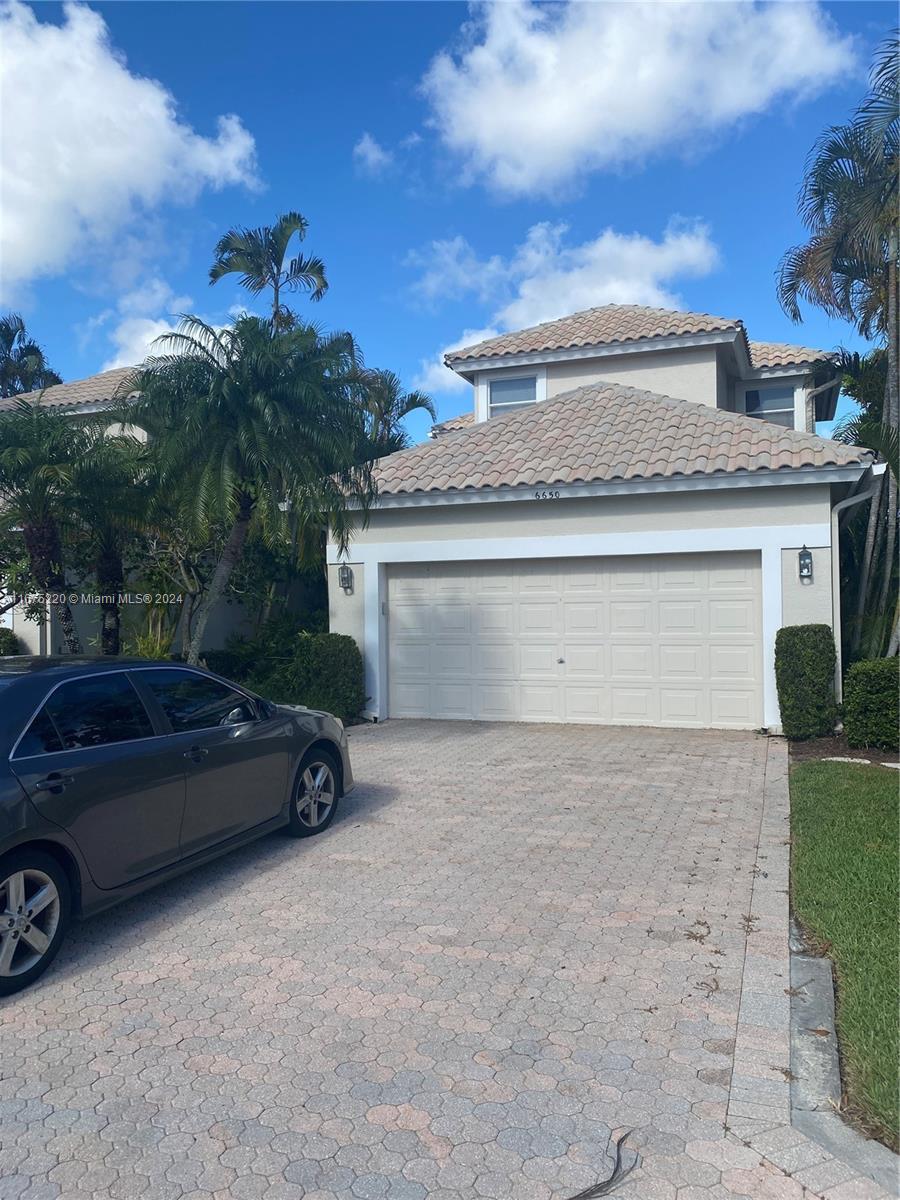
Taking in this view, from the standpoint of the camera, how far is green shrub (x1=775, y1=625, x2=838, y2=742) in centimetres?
1056

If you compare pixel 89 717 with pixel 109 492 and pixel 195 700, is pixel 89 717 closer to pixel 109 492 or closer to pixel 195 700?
pixel 195 700

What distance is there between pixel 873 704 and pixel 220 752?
294 inches

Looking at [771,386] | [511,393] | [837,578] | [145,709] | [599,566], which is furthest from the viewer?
[771,386]

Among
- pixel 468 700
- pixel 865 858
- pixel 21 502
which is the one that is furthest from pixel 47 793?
pixel 468 700

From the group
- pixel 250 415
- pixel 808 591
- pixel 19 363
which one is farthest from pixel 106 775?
pixel 19 363

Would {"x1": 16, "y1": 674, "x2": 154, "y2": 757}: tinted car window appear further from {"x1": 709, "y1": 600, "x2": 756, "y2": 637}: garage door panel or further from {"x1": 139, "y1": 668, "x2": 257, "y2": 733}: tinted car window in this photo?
{"x1": 709, "y1": 600, "x2": 756, "y2": 637}: garage door panel

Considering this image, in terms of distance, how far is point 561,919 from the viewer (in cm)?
526

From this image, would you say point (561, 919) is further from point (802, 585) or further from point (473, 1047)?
point (802, 585)

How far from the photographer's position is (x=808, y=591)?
11.0m

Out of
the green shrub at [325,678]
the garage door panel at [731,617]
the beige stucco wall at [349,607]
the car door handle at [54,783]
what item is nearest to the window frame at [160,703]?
the car door handle at [54,783]

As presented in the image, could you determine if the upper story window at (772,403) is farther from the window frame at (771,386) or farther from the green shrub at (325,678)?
the green shrub at (325,678)

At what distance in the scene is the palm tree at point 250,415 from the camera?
31.8 feet

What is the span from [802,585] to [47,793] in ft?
30.0

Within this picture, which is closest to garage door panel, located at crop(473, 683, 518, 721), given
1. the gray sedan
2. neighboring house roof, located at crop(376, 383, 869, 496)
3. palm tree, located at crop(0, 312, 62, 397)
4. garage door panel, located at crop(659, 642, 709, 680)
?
garage door panel, located at crop(659, 642, 709, 680)
